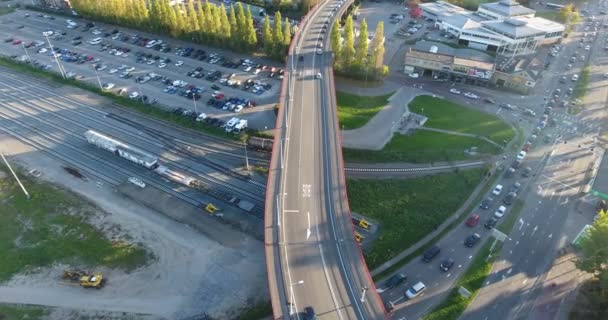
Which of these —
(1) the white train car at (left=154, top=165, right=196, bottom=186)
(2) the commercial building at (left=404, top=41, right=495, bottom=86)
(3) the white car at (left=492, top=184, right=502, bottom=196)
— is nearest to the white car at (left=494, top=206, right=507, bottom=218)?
(3) the white car at (left=492, top=184, right=502, bottom=196)

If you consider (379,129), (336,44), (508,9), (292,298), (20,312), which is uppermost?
(508,9)

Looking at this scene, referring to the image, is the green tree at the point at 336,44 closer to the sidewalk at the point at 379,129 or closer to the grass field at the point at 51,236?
the sidewalk at the point at 379,129

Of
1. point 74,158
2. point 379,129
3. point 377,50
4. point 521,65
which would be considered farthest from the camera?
point 521,65

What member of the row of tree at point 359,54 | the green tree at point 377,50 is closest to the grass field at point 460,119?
the row of tree at point 359,54

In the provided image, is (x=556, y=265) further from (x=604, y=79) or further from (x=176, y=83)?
(x=176, y=83)

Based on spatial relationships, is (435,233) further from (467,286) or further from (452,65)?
(452,65)

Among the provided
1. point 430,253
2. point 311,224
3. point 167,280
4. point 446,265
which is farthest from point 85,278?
point 446,265

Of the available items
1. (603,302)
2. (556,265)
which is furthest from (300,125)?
(603,302)
